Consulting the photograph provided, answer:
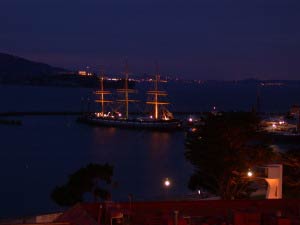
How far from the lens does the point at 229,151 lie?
744cm

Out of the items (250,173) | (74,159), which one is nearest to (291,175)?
(250,173)

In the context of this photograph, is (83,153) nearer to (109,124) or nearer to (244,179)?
(109,124)

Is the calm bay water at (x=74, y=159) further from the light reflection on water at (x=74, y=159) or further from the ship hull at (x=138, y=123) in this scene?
the ship hull at (x=138, y=123)

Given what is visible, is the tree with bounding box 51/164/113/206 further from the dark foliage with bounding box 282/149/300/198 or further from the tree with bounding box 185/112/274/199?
the dark foliage with bounding box 282/149/300/198

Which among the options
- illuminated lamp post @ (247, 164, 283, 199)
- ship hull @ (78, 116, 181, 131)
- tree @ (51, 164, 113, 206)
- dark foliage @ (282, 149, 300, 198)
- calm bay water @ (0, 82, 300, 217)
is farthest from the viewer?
ship hull @ (78, 116, 181, 131)

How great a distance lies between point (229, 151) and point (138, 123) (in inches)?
1107

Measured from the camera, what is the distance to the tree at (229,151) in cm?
736

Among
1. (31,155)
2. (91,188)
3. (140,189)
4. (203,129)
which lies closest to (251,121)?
(203,129)

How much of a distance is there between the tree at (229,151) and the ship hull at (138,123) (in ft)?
87.1

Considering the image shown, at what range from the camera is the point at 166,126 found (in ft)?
113

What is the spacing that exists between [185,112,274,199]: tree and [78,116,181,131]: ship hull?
26547 mm

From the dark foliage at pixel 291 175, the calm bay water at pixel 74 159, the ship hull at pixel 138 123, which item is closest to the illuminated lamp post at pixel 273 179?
the dark foliage at pixel 291 175

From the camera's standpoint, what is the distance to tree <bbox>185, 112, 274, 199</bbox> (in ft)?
24.2

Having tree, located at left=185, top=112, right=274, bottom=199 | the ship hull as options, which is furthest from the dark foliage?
the ship hull
